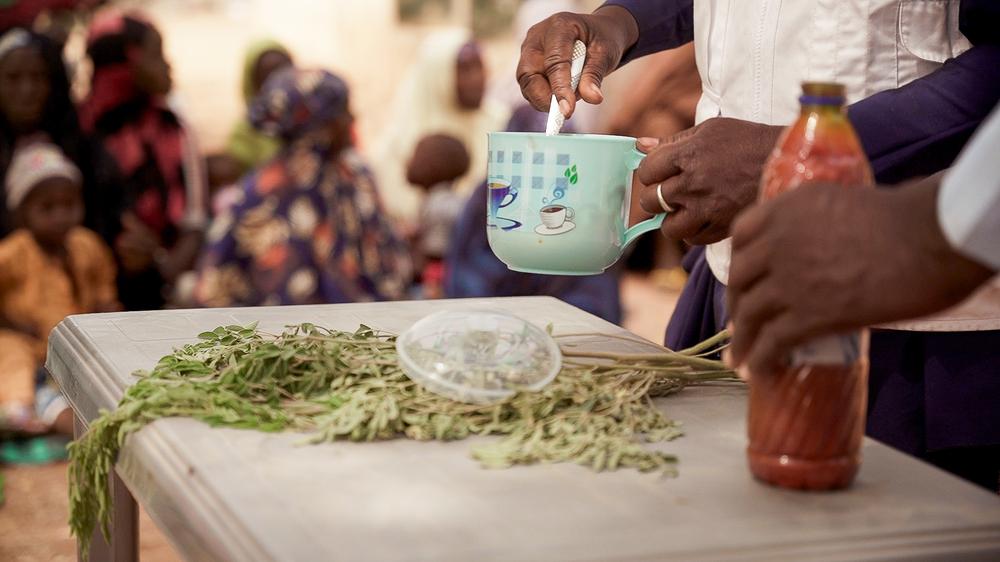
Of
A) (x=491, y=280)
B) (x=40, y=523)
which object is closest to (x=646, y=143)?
(x=40, y=523)

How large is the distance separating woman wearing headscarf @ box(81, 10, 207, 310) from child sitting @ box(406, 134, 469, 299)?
1.00 m

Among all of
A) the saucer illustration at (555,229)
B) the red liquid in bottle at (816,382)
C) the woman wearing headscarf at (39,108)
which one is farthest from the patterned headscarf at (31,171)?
the red liquid in bottle at (816,382)

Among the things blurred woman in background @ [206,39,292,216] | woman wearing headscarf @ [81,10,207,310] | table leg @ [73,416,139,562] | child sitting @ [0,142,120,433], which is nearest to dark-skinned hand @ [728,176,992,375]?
table leg @ [73,416,139,562]

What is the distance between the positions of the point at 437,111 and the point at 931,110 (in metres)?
5.28

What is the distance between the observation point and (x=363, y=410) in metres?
0.88

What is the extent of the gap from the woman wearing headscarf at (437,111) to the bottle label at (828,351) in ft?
17.1

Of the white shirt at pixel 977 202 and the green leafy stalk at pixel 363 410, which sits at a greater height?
the white shirt at pixel 977 202

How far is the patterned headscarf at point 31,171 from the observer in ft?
12.7

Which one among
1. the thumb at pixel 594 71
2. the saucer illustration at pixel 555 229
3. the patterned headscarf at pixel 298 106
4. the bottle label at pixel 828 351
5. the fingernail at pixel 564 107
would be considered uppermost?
the thumb at pixel 594 71

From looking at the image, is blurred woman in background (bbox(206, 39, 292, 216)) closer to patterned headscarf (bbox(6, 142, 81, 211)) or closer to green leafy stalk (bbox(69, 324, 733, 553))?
patterned headscarf (bbox(6, 142, 81, 211))

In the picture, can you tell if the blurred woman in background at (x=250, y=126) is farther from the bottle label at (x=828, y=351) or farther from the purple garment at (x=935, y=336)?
the bottle label at (x=828, y=351)

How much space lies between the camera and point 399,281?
439cm

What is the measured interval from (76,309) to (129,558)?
276cm

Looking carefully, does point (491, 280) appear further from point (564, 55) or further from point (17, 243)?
point (564, 55)
